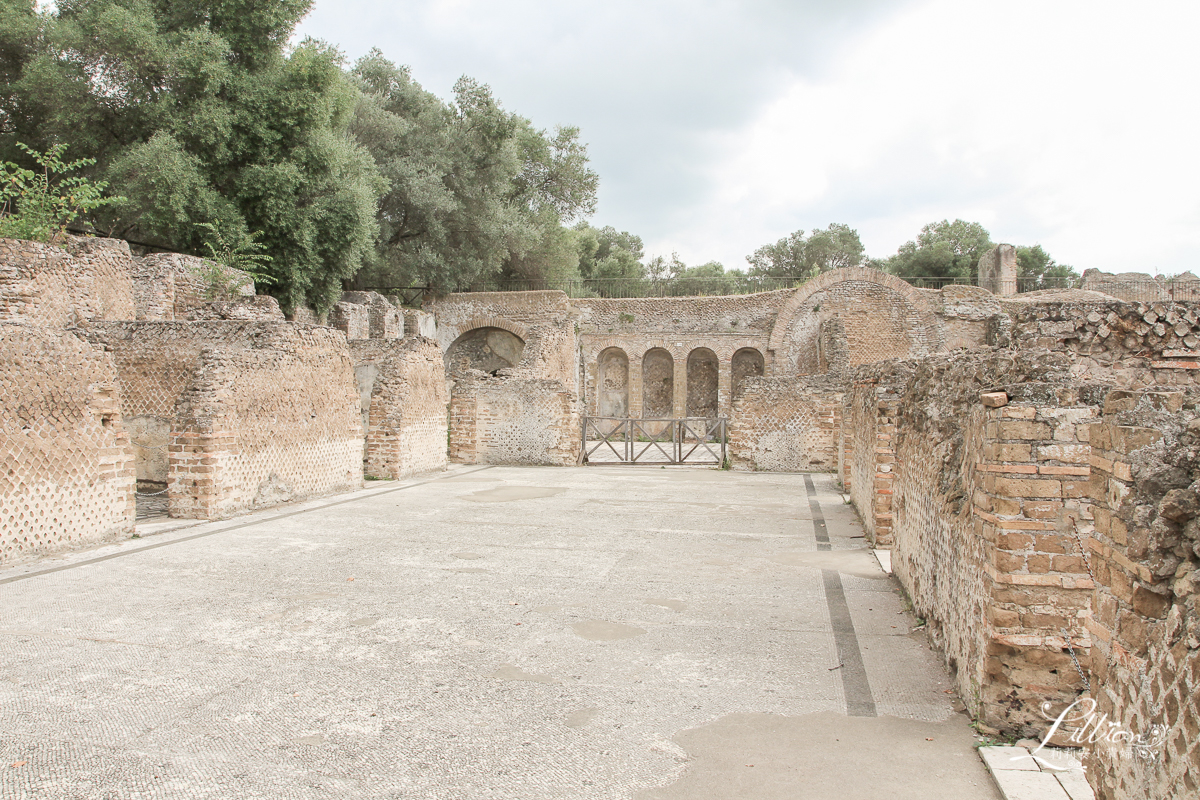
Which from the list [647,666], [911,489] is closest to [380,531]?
[647,666]

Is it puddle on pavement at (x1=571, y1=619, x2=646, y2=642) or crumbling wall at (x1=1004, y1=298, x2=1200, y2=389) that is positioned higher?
crumbling wall at (x1=1004, y1=298, x2=1200, y2=389)

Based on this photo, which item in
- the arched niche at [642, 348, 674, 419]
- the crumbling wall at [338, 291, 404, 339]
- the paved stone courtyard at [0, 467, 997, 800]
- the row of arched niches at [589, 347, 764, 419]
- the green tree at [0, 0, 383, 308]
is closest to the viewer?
the paved stone courtyard at [0, 467, 997, 800]

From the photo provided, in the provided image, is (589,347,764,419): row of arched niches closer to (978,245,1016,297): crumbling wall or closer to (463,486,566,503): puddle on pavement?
(978,245,1016,297): crumbling wall

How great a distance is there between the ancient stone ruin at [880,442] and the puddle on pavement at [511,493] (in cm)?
208

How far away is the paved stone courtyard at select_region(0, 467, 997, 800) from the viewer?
271 centimetres

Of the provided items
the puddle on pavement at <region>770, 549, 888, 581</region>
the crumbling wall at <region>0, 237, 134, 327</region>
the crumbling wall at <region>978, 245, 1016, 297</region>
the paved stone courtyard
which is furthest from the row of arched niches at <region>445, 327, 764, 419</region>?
the paved stone courtyard

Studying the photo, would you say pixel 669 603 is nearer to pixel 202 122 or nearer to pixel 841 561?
pixel 841 561

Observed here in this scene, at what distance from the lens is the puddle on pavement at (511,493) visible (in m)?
10.1

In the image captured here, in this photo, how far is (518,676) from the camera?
3.65m

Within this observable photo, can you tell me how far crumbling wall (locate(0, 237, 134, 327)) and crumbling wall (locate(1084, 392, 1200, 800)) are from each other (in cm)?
1113

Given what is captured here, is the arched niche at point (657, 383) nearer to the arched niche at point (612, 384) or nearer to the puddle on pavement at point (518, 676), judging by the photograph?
the arched niche at point (612, 384)

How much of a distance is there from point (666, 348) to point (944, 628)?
74.1 ft

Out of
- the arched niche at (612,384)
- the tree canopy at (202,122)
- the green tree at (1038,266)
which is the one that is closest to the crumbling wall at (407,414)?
the tree canopy at (202,122)

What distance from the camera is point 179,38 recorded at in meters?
17.1
